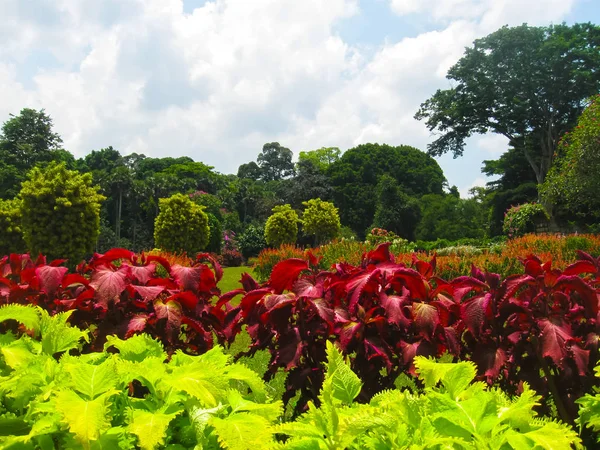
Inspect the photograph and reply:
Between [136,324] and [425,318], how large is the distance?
96 centimetres

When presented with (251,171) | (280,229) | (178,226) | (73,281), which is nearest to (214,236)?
(280,229)

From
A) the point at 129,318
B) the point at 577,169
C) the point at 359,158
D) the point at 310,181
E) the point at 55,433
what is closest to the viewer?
the point at 55,433

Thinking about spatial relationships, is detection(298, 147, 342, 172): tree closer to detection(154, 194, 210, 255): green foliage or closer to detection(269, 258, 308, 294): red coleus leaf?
detection(154, 194, 210, 255): green foliage

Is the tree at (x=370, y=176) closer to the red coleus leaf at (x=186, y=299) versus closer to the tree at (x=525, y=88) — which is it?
the tree at (x=525, y=88)

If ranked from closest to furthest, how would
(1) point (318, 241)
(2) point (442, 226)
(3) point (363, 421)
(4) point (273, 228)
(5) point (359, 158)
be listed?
(3) point (363, 421)
(4) point (273, 228)
(1) point (318, 241)
(2) point (442, 226)
(5) point (359, 158)

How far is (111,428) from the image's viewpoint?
33.6 inches

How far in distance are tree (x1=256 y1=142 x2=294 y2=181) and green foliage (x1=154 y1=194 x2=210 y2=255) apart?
157 feet

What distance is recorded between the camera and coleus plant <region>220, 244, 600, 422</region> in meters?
1.53

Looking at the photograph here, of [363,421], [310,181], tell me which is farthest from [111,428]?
[310,181]

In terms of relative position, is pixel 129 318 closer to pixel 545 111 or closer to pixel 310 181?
pixel 545 111

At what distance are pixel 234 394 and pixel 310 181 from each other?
140 feet

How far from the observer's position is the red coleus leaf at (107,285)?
172 centimetres

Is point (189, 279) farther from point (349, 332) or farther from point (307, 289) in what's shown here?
point (349, 332)

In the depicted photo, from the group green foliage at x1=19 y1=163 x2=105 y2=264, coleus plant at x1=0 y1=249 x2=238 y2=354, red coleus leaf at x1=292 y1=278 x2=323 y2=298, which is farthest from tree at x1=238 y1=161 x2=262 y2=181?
red coleus leaf at x1=292 y1=278 x2=323 y2=298
